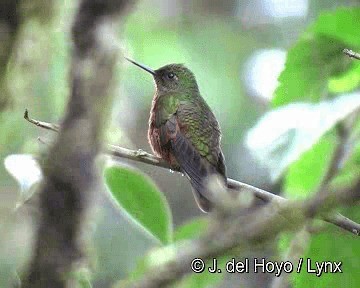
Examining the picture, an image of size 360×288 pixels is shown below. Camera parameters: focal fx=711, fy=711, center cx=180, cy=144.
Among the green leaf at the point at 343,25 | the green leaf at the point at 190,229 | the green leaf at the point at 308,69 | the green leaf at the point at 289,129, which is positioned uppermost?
the green leaf at the point at 343,25

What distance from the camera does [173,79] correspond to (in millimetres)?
1498

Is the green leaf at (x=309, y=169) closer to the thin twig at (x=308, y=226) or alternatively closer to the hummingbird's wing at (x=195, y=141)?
the thin twig at (x=308, y=226)

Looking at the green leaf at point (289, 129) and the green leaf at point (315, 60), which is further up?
the green leaf at point (315, 60)

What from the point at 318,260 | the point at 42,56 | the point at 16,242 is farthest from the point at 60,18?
the point at 318,260

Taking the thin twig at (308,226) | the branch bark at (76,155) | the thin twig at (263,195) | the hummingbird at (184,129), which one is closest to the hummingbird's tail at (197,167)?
the hummingbird at (184,129)

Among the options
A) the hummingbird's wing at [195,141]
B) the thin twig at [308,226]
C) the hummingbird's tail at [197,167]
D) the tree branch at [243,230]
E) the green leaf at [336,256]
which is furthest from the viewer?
the hummingbird's wing at [195,141]

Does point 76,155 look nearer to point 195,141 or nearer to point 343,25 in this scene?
point 343,25

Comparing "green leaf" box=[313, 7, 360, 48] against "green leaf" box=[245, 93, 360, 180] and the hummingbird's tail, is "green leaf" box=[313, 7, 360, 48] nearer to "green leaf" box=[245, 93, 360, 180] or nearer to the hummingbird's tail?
"green leaf" box=[245, 93, 360, 180]

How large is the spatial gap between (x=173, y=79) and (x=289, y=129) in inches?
29.1

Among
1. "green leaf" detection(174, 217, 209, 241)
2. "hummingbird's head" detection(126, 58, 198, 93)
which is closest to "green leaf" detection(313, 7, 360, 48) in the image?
"green leaf" detection(174, 217, 209, 241)

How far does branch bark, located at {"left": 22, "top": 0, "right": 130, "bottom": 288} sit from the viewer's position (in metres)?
0.35

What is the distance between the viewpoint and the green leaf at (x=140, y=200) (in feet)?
2.10

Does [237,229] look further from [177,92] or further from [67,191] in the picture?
[177,92]

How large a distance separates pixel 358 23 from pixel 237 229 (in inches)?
18.4
